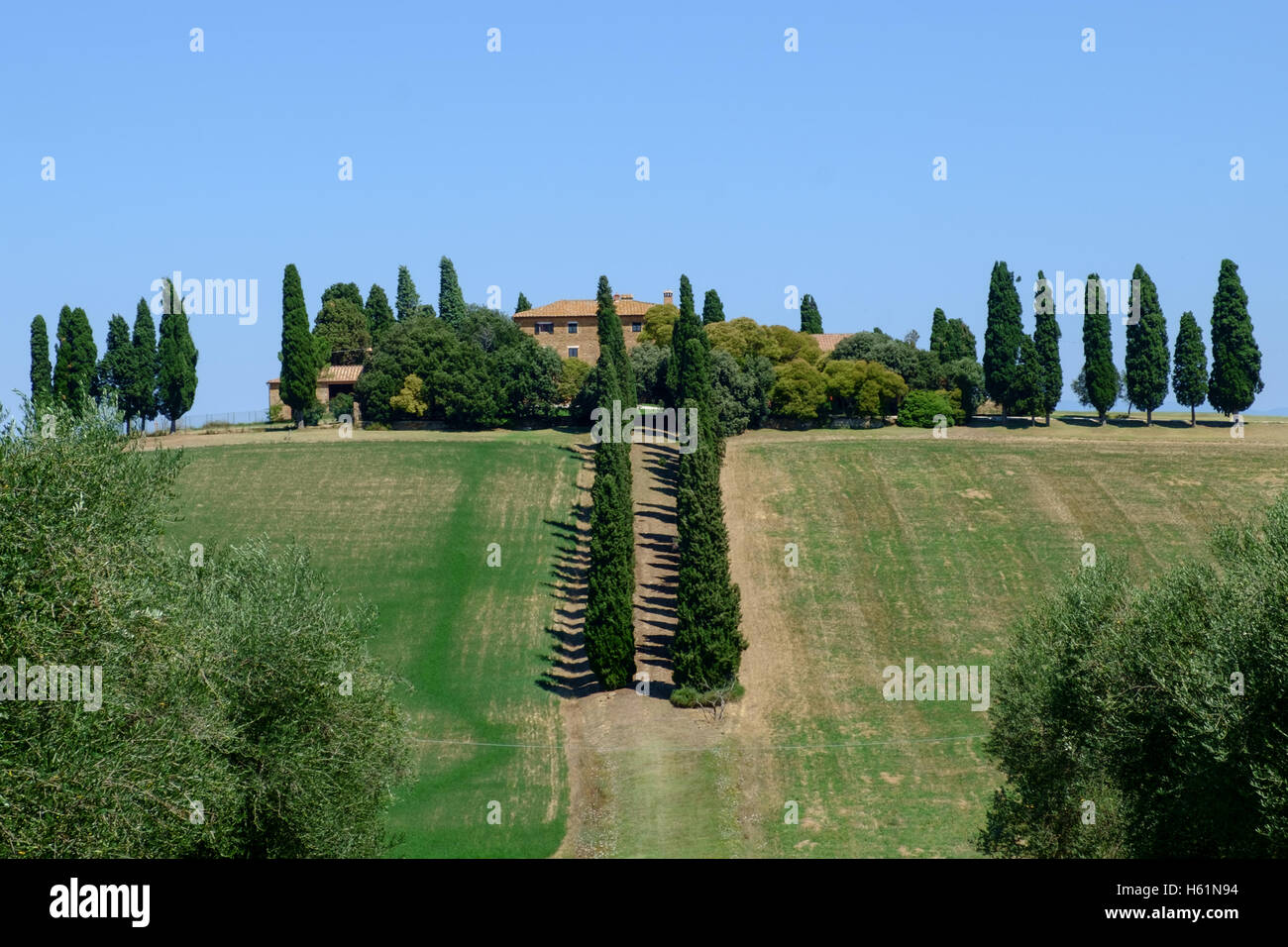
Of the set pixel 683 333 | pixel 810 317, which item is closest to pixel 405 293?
pixel 810 317

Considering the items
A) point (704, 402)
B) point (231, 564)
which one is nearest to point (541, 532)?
point (704, 402)

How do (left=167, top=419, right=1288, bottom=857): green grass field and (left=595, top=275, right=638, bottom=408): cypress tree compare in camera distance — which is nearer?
(left=167, top=419, right=1288, bottom=857): green grass field

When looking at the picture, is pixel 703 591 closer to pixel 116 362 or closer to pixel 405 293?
pixel 116 362

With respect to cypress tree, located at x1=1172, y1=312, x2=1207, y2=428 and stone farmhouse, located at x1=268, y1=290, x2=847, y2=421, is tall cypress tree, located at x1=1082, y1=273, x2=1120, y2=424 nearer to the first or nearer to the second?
cypress tree, located at x1=1172, y1=312, x2=1207, y2=428

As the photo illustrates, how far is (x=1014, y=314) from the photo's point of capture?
11162 cm

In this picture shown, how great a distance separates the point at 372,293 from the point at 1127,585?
124231 millimetres

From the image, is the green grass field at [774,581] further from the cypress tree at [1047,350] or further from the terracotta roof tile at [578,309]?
the terracotta roof tile at [578,309]

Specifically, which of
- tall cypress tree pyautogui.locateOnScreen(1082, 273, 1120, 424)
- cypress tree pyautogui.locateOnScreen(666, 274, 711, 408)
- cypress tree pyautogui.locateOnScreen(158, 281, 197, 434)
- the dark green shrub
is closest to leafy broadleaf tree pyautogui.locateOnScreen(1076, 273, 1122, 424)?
tall cypress tree pyautogui.locateOnScreen(1082, 273, 1120, 424)

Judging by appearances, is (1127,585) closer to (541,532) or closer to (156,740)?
(156,740)

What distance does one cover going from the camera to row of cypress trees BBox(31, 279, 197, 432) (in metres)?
107

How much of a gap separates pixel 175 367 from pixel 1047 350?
70.6 metres

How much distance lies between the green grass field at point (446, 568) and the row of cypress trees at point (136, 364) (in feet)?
34.1

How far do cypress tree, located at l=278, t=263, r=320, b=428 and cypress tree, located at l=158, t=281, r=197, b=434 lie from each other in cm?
881

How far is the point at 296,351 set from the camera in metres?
104
